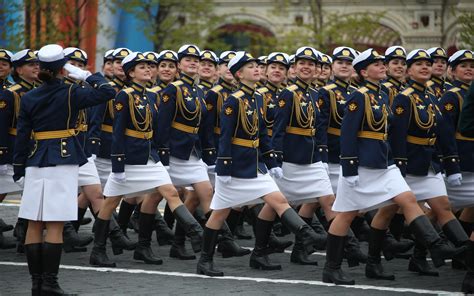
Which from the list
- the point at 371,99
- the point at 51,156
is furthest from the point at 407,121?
the point at 51,156

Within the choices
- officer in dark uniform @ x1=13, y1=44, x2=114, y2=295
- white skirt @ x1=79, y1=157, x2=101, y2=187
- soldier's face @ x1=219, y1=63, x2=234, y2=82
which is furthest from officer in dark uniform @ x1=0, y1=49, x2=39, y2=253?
officer in dark uniform @ x1=13, y1=44, x2=114, y2=295

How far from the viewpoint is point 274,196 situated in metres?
11.5

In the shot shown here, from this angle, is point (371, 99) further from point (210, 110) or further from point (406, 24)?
point (406, 24)

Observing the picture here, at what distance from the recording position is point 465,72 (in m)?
12.8

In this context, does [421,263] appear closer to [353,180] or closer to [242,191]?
[353,180]

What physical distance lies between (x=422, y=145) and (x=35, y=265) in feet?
12.7

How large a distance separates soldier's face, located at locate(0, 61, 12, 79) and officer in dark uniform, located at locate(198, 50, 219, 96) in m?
2.30

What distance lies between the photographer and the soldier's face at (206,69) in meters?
14.8

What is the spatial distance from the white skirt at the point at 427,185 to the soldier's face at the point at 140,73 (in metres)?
2.73

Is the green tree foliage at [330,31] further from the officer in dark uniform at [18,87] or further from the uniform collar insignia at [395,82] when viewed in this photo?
the officer in dark uniform at [18,87]

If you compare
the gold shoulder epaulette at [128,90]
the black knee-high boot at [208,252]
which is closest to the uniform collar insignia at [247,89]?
the gold shoulder epaulette at [128,90]

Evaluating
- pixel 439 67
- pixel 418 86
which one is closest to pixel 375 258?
pixel 418 86

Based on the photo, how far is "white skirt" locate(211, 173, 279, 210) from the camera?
11.5m

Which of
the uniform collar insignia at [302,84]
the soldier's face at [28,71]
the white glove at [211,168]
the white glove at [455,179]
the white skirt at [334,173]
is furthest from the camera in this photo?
the white glove at [211,168]
